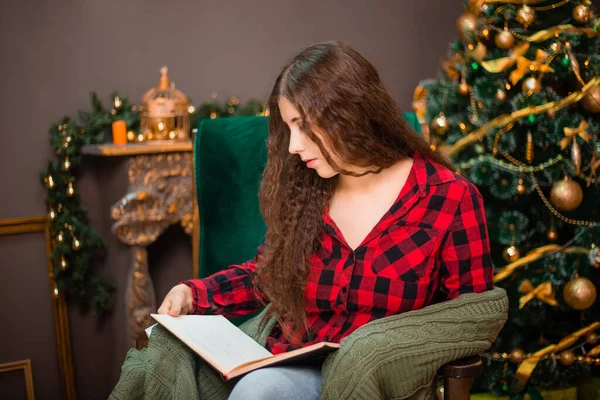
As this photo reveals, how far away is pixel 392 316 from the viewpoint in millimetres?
1368

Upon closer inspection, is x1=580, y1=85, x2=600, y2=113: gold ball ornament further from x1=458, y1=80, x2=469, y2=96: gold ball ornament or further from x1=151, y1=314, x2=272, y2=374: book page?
x1=151, y1=314, x2=272, y2=374: book page

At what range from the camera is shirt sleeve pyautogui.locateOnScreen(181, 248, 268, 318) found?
1581mm

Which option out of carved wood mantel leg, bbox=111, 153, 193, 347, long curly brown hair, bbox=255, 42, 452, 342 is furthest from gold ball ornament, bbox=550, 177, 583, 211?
carved wood mantel leg, bbox=111, 153, 193, 347

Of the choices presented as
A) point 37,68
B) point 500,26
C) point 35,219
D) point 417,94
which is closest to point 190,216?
point 35,219

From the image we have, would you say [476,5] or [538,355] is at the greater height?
[476,5]

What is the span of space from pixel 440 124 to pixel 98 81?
4.17 feet

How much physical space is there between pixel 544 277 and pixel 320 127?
1.19 metres

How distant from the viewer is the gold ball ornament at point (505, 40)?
7.02ft

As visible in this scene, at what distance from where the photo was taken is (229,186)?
1.99 meters

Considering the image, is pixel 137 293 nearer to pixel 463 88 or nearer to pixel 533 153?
pixel 463 88

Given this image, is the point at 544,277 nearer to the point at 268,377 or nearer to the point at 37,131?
the point at 268,377

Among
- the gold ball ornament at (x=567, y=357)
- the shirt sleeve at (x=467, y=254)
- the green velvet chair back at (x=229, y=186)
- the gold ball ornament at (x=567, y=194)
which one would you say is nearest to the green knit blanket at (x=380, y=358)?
the shirt sleeve at (x=467, y=254)

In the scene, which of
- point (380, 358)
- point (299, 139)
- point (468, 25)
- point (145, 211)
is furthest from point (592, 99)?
point (145, 211)

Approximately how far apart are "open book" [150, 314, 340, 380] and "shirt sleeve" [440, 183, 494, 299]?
311 millimetres
